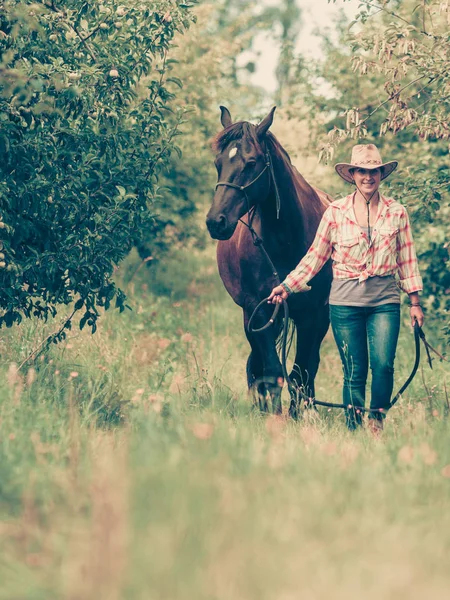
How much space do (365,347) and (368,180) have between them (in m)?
1.09

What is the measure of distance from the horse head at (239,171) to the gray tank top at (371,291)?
92cm

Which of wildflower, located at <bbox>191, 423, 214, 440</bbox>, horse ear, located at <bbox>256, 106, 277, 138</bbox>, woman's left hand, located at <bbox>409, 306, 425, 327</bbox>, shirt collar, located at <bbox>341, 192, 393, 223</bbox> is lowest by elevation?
wildflower, located at <bbox>191, 423, 214, 440</bbox>

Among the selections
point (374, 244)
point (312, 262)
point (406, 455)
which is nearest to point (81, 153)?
point (312, 262)

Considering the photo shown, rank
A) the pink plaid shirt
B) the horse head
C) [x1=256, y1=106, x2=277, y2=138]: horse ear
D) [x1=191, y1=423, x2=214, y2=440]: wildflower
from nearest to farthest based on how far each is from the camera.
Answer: [x1=191, y1=423, x2=214, y2=440]: wildflower
the pink plaid shirt
the horse head
[x1=256, y1=106, x2=277, y2=138]: horse ear

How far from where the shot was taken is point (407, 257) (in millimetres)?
5621

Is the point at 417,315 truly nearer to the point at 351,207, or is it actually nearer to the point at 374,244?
the point at 374,244

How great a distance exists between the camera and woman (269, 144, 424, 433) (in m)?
5.54

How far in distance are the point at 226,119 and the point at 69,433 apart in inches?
131

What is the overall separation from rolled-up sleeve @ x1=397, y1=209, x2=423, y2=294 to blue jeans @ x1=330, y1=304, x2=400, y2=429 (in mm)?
169

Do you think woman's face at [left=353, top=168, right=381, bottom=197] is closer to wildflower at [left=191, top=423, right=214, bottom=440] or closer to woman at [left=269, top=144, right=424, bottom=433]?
woman at [left=269, top=144, right=424, bottom=433]

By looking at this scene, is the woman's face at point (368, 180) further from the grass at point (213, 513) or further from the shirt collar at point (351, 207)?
the grass at point (213, 513)

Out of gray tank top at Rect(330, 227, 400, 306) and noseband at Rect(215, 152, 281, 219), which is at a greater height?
noseband at Rect(215, 152, 281, 219)

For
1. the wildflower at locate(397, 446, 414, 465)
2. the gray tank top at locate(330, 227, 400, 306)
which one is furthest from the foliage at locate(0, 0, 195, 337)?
the wildflower at locate(397, 446, 414, 465)

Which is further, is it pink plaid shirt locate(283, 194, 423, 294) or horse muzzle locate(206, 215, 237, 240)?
horse muzzle locate(206, 215, 237, 240)
